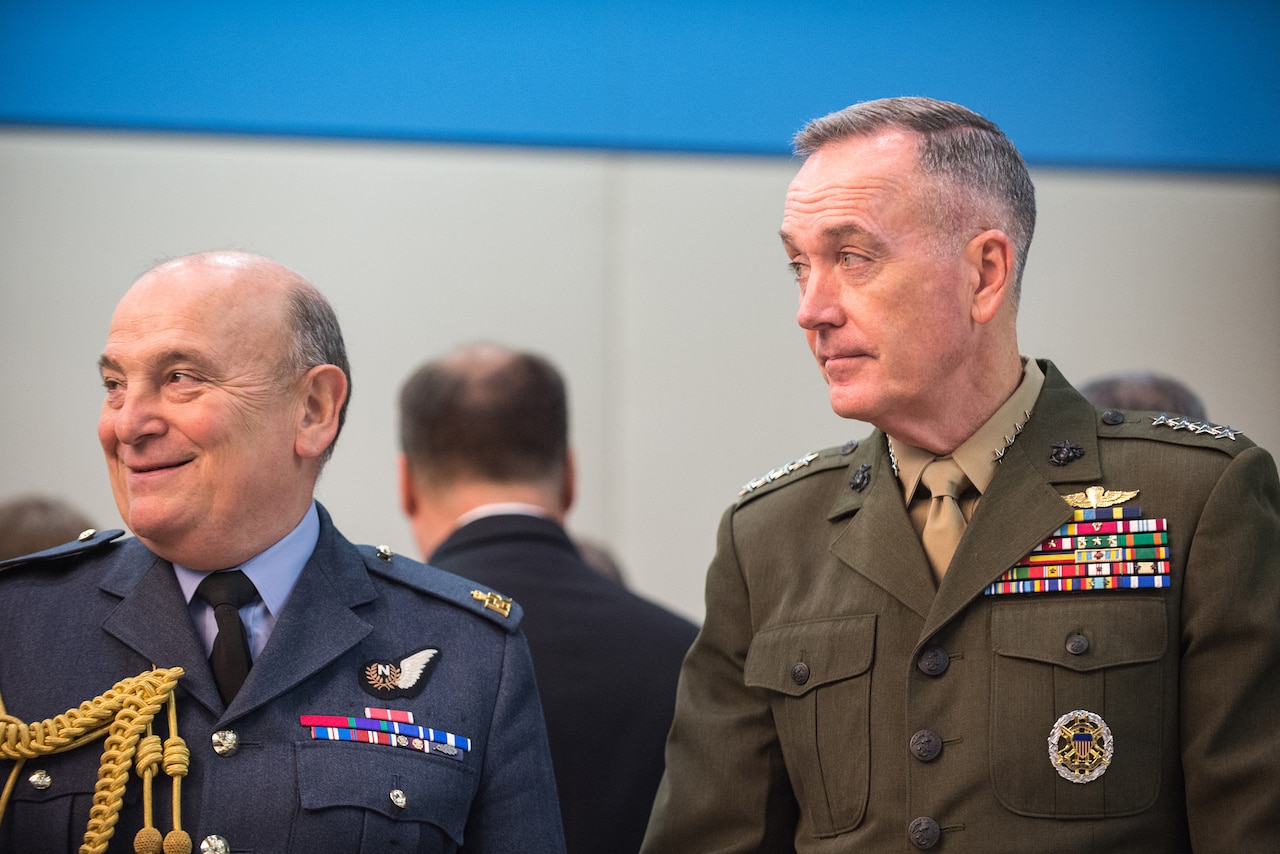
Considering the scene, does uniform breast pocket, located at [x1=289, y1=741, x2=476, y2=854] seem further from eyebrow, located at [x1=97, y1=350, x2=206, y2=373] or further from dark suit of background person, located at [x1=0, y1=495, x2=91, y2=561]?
dark suit of background person, located at [x1=0, y1=495, x2=91, y2=561]

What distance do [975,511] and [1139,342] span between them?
346 centimetres

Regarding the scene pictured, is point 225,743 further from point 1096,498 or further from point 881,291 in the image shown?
point 1096,498

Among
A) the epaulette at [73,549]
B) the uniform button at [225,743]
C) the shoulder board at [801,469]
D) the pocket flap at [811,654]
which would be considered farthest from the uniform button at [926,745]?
the epaulette at [73,549]

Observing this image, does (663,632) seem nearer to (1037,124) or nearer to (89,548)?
(89,548)

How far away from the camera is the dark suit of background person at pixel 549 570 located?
259 centimetres

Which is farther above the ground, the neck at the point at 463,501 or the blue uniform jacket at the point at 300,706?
the neck at the point at 463,501

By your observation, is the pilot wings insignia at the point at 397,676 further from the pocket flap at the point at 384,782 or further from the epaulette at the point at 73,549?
the epaulette at the point at 73,549

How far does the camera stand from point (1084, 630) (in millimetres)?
1759

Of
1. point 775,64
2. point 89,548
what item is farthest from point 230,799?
point 775,64

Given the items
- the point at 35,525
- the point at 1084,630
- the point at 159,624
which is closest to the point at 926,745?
the point at 1084,630

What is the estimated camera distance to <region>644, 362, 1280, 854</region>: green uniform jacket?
168 centimetres

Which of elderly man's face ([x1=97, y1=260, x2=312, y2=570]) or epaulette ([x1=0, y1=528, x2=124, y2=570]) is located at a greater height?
elderly man's face ([x1=97, y1=260, x2=312, y2=570])

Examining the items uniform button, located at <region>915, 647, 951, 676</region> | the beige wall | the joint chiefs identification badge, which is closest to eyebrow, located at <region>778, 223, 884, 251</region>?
uniform button, located at <region>915, 647, 951, 676</region>

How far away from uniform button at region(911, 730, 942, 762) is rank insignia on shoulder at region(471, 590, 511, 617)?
632mm
